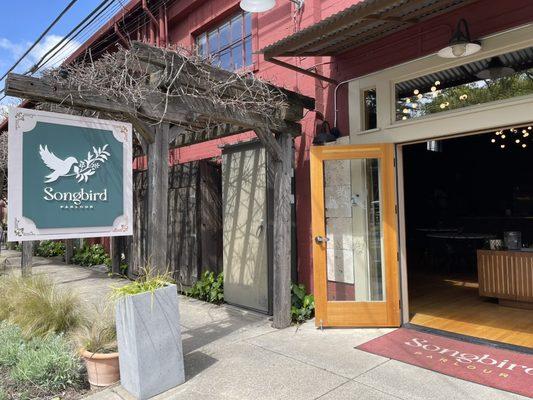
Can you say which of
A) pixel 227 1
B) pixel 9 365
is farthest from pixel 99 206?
pixel 227 1

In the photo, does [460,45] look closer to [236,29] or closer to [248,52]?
[248,52]

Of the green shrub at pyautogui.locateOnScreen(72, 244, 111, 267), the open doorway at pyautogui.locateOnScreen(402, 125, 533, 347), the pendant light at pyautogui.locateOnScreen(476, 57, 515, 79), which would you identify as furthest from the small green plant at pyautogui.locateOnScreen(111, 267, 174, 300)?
the green shrub at pyautogui.locateOnScreen(72, 244, 111, 267)

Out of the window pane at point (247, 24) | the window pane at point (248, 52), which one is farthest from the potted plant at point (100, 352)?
the window pane at point (247, 24)

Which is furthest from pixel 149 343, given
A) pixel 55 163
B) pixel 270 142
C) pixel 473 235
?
pixel 473 235

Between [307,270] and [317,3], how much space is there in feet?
12.5

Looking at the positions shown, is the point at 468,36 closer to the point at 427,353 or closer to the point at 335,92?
the point at 335,92

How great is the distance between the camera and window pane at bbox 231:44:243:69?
24.6 feet

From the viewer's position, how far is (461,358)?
4.10 metres

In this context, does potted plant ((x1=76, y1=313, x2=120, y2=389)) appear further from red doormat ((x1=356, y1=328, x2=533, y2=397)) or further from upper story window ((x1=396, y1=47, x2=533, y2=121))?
upper story window ((x1=396, y1=47, x2=533, y2=121))

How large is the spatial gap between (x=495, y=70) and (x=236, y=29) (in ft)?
15.3

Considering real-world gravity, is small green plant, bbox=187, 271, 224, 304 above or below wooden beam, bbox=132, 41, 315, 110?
below

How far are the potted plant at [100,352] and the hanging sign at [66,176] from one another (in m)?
0.94

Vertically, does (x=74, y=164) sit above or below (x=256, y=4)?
below

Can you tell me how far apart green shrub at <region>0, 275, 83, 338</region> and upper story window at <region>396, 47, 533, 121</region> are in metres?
4.38
